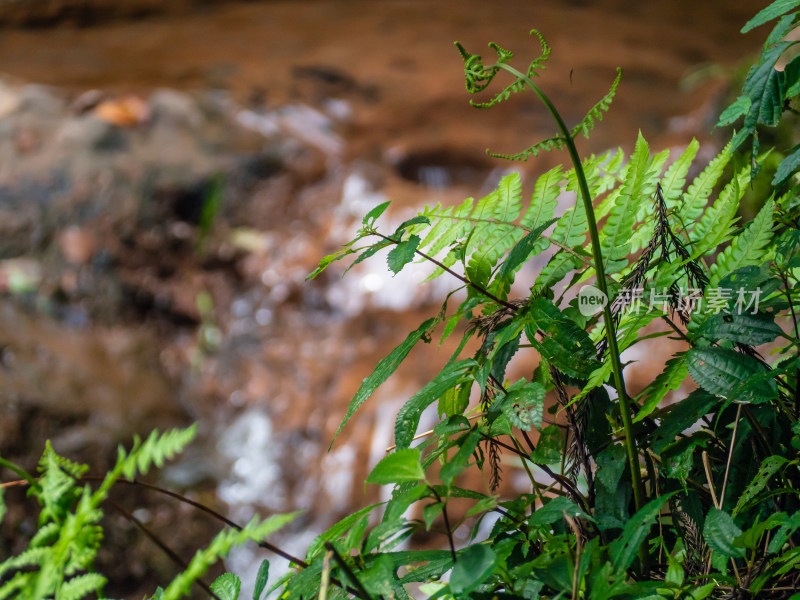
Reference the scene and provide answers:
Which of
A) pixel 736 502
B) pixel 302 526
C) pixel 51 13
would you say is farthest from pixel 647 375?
pixel 51 13

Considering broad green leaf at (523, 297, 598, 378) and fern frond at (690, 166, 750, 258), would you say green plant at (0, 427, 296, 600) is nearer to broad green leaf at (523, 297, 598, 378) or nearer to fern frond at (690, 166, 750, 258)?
broad green leaf at (523, 297, 598, 378)

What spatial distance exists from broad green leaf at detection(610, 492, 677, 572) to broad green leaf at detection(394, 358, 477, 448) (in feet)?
1.08

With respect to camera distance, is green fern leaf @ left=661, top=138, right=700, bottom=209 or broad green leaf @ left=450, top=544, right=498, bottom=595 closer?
broad green leaf @ left=450, top=544, right=498, bottom=595

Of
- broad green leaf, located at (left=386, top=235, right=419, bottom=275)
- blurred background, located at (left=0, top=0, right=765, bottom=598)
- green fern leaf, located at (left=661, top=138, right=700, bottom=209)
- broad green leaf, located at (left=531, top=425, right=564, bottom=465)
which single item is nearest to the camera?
broad green leaf, located at (left=386, top=235, right=419, bottom=275)

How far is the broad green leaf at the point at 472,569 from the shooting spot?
0.77 m

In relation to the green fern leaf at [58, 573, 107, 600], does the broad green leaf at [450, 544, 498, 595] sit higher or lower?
higher

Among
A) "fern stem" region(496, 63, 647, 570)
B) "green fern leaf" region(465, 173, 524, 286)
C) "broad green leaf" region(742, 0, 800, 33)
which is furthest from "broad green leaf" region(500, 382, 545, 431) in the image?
"broad green leaf" region(742, 0, 800, 33)

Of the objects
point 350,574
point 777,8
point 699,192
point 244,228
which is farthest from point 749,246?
point 244,228

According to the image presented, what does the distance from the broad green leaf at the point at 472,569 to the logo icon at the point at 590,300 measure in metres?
0.42

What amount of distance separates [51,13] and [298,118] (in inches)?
239

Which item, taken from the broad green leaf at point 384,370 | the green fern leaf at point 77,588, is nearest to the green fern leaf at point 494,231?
the broad green leaf at point 384,370

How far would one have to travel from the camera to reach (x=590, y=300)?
1.05 metres

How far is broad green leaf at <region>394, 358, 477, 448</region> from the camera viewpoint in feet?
3.41

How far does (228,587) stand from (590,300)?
0.74 metres
